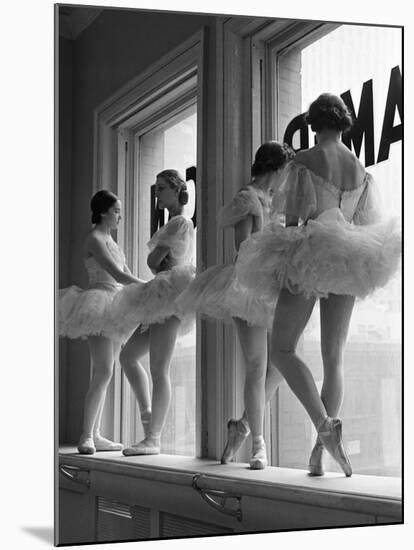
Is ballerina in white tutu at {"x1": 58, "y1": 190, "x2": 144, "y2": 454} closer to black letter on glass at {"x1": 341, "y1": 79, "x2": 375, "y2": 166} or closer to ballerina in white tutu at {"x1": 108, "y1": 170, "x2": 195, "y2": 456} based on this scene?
ballerina in white tutu at {"x1": 108, "y1": 170, "x2": 195, "y2": 456}

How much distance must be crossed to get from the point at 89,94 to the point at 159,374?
2.95ft

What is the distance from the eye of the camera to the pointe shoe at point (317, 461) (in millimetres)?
3443

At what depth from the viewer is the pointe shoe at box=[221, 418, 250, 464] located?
11.2ft

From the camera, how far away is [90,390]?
3.29m

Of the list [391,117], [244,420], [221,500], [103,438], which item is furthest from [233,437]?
[391,117]

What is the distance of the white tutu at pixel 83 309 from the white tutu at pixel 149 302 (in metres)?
0.03

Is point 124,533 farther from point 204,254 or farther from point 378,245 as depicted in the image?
point 378,245

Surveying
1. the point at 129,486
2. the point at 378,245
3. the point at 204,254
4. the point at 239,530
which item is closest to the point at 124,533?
the point at 129,486

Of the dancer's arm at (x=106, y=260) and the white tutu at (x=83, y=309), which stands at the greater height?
the dancer's arm at (x=106, y=260)

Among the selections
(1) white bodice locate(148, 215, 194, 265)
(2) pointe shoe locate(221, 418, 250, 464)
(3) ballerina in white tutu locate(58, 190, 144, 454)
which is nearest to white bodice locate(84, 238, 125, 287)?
(3) ballerina in white tutu locate(58, 190, 144, 454)

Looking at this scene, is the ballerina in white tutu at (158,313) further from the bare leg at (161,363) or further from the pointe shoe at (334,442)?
the pointe shoe at (334,442)

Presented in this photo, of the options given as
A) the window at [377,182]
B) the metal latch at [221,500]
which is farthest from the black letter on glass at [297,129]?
the metal latch at [221,500]

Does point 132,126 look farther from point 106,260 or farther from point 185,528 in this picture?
point 185,528

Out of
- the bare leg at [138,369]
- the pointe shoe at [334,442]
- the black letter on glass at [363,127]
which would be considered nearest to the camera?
the bare leg at [138,369]
